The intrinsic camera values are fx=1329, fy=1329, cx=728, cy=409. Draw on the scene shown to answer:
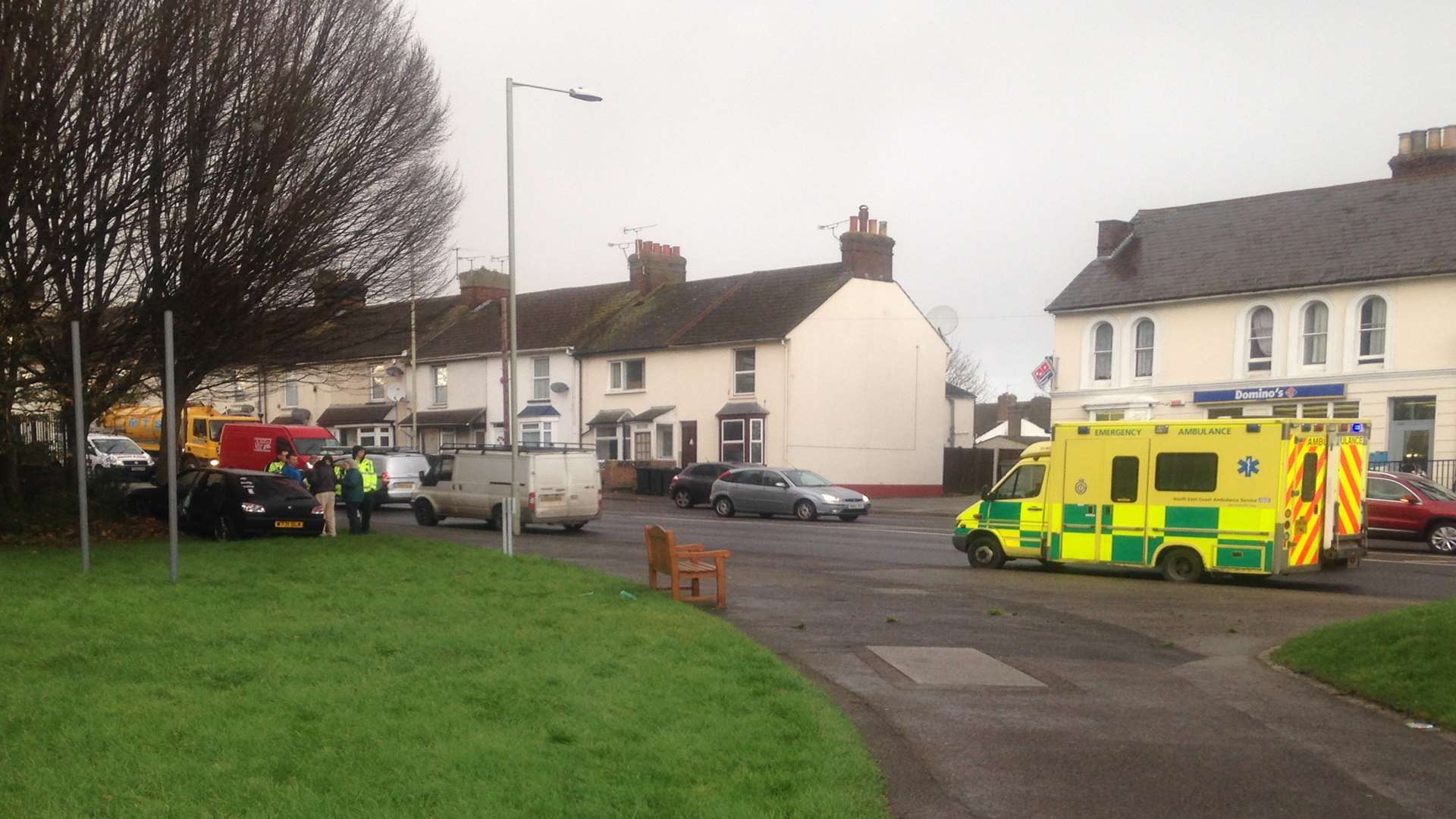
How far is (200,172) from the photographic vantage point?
64.4 ft

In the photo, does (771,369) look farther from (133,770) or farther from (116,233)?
(133,770)

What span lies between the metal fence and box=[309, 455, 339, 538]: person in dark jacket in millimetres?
24568

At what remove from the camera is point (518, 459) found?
2725 cm

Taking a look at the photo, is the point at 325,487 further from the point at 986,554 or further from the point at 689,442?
the point at 689,442

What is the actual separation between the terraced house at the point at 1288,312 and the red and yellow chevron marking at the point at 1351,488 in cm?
1597

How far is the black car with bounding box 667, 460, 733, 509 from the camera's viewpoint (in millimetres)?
38594

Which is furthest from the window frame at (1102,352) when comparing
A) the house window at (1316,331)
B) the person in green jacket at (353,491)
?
the person in green jacket at (353,491)

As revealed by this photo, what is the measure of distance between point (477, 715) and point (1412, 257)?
3317cm

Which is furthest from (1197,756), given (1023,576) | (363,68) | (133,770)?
(363,68)

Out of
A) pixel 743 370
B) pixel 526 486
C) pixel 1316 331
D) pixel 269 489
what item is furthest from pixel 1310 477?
pixel 743 370

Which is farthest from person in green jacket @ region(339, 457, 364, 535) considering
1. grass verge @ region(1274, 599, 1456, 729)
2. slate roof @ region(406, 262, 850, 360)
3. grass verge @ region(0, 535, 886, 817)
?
slate roof @ region(406, 262, 850, 360)

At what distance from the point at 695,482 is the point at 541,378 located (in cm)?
1767

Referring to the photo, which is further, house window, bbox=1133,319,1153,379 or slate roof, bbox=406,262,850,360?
slate roof, bbox=406,262,850,360

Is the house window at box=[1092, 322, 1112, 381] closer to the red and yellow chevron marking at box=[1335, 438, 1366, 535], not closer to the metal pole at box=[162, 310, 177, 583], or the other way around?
the red and yellow chevron marking at box=[1335, 438, 1366, 535]
